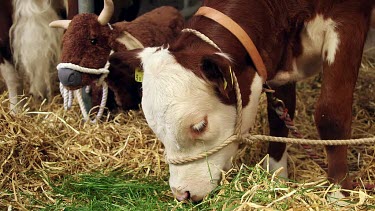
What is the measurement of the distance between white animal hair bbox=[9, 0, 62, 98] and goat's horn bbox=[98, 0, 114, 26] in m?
0.84

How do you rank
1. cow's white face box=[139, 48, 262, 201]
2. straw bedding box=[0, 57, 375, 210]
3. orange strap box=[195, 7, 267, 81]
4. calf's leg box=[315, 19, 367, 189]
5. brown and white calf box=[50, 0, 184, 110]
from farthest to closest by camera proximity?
brown and white calf box=[50, 0, 184, 110], straw bedding box=[0, 57, 375, 210], calf's leg box=[315, 19, 367, 189], orange strap box=[195, 7, 267, 81], cow's white face box=[139, 48, 262, 201]

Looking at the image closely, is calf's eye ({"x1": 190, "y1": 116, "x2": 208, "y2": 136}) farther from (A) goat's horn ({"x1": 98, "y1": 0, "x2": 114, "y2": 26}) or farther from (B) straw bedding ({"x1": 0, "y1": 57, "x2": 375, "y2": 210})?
(A) goat's horn ({"x1": 98, "y1": 0, "x2": 114, "y2": 26})

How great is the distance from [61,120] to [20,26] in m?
1.00

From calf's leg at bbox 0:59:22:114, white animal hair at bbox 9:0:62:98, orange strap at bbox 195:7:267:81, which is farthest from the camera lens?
calf's leg at bbox 0:59:22:114

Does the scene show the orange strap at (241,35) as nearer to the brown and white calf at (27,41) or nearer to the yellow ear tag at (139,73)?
the yellow ear tag at (139,73)

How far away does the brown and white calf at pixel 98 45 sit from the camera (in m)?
3.36

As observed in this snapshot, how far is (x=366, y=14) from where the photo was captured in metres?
2.71

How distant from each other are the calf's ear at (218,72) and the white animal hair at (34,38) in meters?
2.16

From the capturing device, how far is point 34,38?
161 inches

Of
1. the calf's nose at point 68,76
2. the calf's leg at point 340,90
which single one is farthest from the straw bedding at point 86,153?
the calf's nose at point 68,76

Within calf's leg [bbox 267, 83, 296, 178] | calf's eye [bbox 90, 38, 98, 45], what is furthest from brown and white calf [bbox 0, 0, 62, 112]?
calf's leg [bbox 267, 83, 296, 178]

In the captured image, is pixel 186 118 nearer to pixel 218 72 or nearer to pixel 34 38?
pixel 218 72

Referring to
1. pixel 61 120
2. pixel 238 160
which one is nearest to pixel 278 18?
pixel 238 160

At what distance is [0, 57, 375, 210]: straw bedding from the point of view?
2938 millimetres
